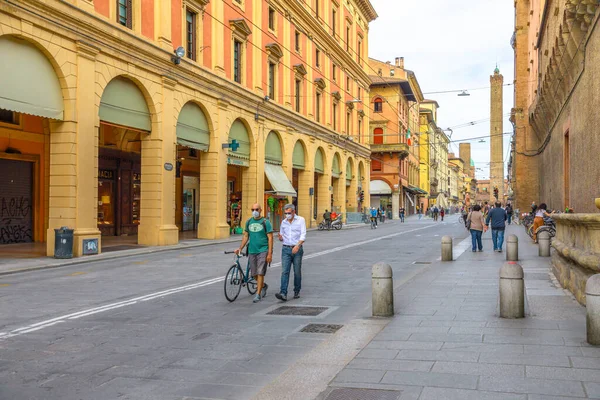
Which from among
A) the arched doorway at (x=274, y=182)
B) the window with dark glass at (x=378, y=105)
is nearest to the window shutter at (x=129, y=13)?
the arched doorway at (x=274, y=182)

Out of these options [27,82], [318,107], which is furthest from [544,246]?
[318,107]

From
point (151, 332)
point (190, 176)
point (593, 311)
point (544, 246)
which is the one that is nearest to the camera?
point (593, 311)

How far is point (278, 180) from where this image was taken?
112 ft

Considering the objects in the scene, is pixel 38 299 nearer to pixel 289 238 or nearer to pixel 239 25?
pixel 289 238

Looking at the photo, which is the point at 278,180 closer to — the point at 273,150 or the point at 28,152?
the point at 273,150

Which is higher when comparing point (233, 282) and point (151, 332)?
point (233, 282)

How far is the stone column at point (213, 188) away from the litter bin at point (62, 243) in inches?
396

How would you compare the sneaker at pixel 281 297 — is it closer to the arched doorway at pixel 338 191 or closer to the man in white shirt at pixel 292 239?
the man in white shirt at pixel 292 239

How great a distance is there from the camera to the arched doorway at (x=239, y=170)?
2973 centimetres

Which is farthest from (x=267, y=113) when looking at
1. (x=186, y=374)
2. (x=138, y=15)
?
(x=186, y=374)

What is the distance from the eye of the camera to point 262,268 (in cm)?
1009

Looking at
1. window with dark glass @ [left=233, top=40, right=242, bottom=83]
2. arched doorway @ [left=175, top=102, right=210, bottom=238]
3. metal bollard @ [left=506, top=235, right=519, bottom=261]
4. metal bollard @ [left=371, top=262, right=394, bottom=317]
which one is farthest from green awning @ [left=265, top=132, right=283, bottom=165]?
metal bollard @ [left=371, top=262, right=394, bottom=317]

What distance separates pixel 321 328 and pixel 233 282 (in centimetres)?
265

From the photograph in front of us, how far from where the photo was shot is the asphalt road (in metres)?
5.29
